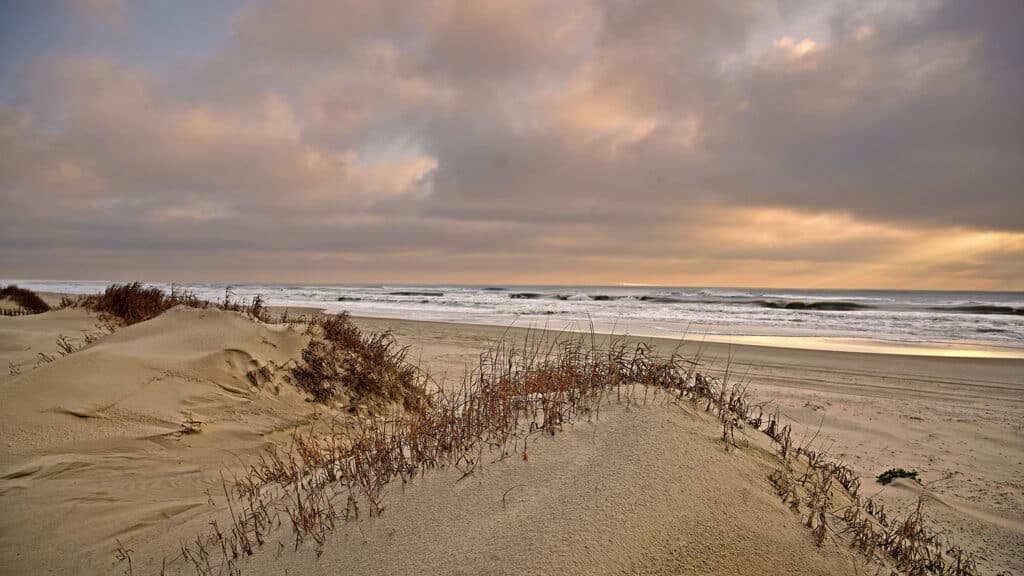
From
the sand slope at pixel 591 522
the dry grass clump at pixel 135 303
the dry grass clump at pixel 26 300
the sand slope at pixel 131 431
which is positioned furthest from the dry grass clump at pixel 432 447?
the dry grass clump at pixel 26 300

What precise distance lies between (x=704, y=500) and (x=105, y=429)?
202 inches

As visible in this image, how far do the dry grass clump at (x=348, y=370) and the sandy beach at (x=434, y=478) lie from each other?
8.9 inches

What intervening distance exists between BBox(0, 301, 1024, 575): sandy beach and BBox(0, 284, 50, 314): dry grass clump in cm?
927

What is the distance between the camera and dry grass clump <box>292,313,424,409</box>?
22.0ft

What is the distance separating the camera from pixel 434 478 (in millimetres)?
3197

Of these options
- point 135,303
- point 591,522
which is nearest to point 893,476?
point 591,522

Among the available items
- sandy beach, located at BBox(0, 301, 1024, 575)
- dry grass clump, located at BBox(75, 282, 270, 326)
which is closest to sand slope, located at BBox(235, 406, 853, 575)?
sandy beach, located at BBox(0, 301, 1024, 575)

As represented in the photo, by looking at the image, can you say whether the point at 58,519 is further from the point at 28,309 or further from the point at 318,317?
the point at 28,309

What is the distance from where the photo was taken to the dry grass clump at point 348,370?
264 inches

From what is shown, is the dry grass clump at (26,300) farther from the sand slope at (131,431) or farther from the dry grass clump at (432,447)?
the dry grass clump at (432,447)

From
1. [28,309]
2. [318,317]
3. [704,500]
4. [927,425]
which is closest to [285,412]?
[318,317]

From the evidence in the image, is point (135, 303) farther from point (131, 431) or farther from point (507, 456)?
point (507, 456)

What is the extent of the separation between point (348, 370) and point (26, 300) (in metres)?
16.5

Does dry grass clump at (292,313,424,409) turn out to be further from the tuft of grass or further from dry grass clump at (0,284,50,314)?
dry grass clump at (0,284,50,314)
